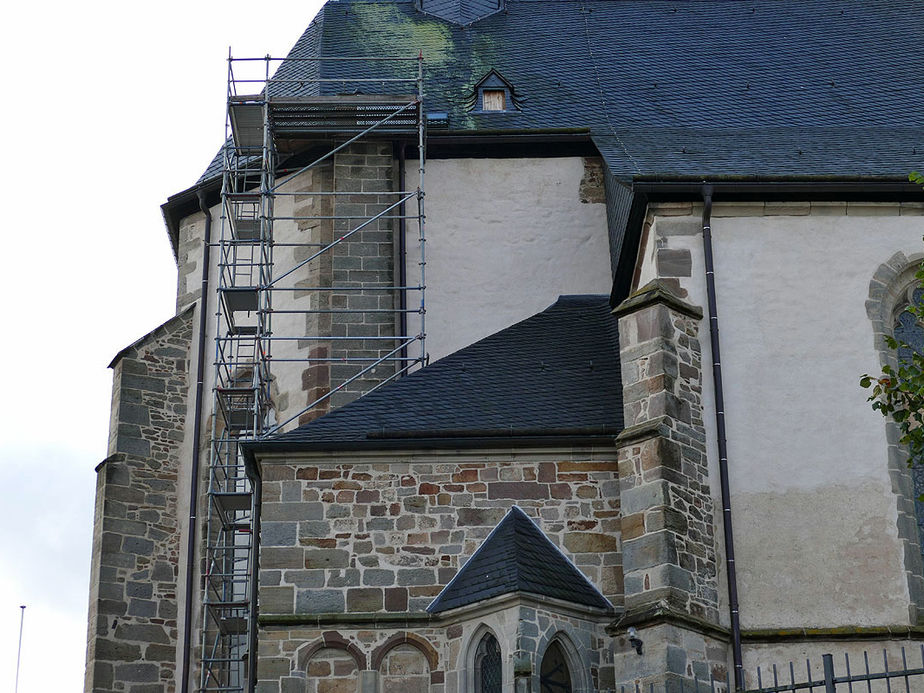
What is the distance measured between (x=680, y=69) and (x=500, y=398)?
8239mm

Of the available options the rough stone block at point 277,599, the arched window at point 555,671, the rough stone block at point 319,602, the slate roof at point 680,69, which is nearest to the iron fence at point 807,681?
the arched window at point 555,671

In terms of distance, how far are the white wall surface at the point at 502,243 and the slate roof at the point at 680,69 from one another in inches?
26.2

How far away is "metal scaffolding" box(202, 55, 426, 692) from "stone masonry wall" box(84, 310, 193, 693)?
56cm

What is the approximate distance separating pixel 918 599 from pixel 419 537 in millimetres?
4464

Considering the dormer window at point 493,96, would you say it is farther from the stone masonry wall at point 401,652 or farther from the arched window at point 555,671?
the arched window at point 555,671

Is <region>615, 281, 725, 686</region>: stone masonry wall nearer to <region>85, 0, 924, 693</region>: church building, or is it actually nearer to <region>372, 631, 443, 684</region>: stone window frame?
<region>85, 0, 924, 693</region>: church building

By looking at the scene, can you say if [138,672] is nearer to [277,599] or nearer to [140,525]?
[140,525]

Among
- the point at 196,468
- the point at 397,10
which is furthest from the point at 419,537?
the point at 397,10

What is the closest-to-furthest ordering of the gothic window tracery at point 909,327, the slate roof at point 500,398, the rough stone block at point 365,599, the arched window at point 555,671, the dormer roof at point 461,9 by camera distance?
the arched window at point 555,671
the rough stone block at point 365,599
the slate roof at point 500,398
the gothic window tracery at point 909,327
the dormer roof at point 461,9

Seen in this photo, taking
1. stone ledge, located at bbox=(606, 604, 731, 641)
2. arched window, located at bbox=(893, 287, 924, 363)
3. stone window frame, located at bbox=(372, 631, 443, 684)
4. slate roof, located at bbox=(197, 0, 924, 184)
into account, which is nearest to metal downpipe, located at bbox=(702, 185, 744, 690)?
stone ledge, located at bbox=(606, 604, 731, 641)

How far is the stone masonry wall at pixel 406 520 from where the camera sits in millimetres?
14227

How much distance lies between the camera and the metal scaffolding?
59.4ft

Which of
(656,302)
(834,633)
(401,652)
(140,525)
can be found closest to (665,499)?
(834,633)

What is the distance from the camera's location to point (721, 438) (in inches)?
572
